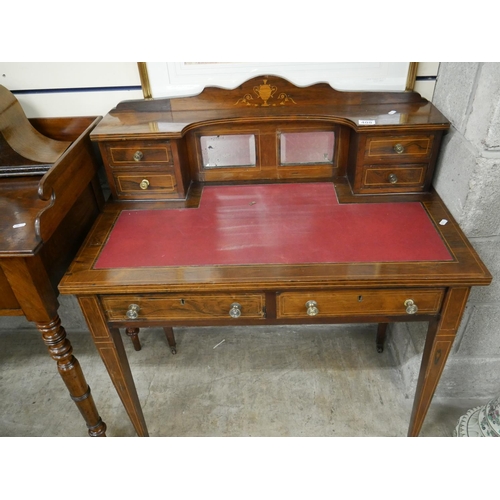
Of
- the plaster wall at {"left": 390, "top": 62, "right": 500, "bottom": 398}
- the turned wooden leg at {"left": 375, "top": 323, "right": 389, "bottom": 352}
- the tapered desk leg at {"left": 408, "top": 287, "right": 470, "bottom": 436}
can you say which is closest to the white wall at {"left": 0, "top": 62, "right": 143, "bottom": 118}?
the plaster wall at {"left": 390, "top": 62, "right": 500, "bottom": 398}

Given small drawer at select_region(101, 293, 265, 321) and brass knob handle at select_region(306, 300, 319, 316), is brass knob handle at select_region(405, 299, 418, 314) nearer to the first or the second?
brass knob handle at select_region(306, 300, 319, 316)

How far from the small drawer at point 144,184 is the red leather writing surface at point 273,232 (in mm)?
89

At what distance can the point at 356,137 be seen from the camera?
1452 mm

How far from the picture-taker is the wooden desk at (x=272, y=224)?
119 cm

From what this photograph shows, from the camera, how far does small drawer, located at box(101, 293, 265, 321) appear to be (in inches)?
48.5

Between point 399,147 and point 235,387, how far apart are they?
127cm

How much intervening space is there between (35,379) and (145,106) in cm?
144

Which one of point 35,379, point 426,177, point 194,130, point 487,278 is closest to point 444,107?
point 426,177

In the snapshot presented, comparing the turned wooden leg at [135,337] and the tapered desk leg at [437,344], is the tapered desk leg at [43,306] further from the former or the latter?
the tapered desk leg at [437,344]

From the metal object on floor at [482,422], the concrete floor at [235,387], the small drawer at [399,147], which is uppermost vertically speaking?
the small drawer at [399,147]

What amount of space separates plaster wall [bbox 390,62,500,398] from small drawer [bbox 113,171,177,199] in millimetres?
962

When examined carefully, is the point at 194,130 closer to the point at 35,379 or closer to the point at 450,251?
the point at 450,251

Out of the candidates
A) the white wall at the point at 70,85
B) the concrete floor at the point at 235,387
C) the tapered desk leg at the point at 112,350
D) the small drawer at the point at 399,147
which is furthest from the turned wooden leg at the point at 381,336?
the white wall at the point at 70,85

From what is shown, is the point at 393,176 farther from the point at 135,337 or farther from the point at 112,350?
the point at 135,337
